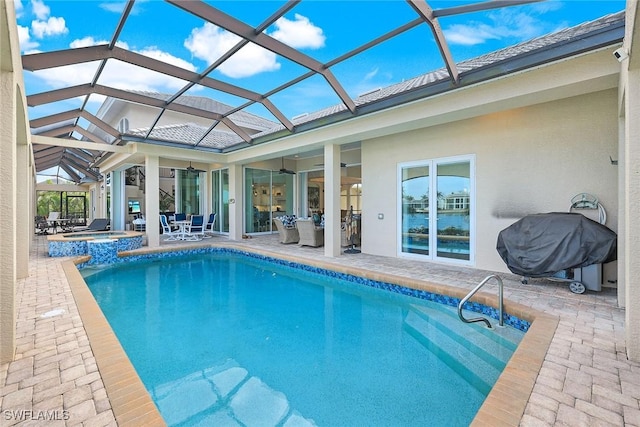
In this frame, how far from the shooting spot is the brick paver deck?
1.98 m

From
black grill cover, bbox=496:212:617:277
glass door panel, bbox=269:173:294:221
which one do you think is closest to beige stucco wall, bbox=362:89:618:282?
black grill cover, bbox=496:212:617:277

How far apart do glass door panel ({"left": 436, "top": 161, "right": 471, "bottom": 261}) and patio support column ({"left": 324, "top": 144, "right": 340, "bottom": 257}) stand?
2.47m

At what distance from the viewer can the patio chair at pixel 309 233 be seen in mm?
9414

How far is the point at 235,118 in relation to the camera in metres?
10.3

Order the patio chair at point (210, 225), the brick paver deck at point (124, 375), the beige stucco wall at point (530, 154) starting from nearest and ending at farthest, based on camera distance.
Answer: the brick paver deck at point (124, 375)
the beige stucco wall at point (530, 154)
the patio chair at point (210, 225)

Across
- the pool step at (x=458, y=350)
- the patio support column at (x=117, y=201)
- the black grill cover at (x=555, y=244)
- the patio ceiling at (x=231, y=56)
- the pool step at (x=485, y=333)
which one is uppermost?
the patio ceiling at (x=231, y=56)

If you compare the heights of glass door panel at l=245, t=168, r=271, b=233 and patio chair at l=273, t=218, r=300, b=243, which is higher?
glass door panel at l=245, t=168, r=271, b=233

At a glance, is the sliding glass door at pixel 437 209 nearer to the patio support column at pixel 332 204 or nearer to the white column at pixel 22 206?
the patio support column at pixel 332 204

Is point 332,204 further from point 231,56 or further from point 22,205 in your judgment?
point 22,205

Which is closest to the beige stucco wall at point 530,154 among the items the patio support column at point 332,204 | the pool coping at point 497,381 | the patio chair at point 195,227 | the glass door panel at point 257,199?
the patio support column at point 332,204

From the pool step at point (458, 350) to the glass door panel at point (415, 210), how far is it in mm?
2810

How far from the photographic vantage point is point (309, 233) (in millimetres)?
9570

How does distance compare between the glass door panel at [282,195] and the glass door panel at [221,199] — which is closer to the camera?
the glass door panel at [221,199]

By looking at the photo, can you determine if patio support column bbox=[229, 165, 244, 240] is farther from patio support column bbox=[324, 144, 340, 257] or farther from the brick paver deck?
the brick paver deck
